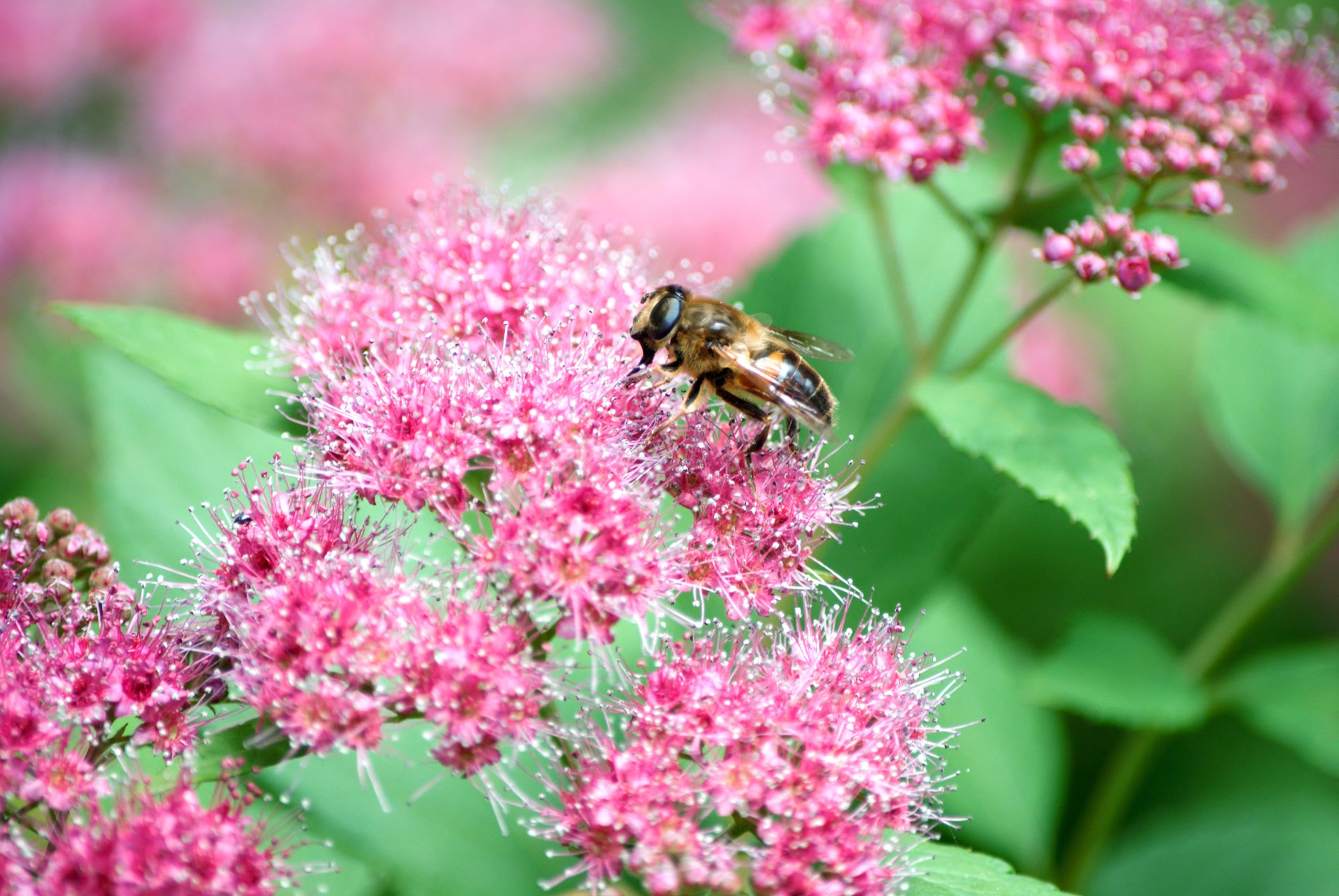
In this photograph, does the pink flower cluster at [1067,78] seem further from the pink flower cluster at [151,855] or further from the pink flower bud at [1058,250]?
the pink flower cluster at [151,855]

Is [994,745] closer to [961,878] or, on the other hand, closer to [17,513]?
[961,878]

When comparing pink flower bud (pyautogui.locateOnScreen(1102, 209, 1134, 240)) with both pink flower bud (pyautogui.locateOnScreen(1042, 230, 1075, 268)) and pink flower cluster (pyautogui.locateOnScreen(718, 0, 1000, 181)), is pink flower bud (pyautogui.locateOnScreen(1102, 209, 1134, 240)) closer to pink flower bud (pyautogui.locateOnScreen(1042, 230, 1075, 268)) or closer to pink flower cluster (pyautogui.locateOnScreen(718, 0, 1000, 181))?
pink flower bud (pyautogui.locateOnScreen(1042, 230, 1075, 268))

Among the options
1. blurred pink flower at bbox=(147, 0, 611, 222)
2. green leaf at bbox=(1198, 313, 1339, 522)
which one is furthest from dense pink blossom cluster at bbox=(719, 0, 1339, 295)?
blurred pink flower at bbox=(147, 0, 611, 222)

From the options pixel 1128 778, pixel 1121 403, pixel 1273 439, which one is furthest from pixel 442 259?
pixel 1121 403

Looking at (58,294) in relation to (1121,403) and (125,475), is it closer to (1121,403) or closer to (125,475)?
(125,475)

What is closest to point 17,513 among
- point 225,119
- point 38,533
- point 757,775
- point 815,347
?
point 38,533
